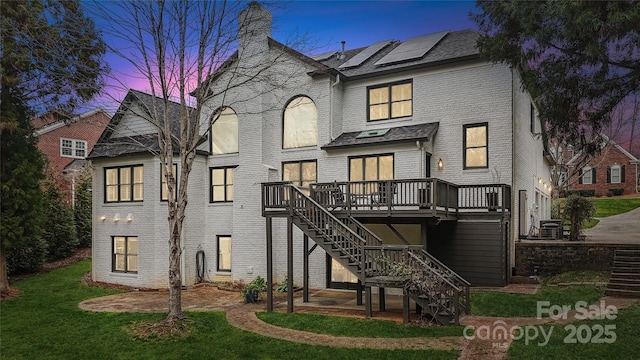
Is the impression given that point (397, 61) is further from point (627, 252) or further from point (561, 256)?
point (627, 252)

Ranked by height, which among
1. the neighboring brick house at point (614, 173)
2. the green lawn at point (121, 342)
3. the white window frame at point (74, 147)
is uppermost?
the white window frame at point (74, 147)

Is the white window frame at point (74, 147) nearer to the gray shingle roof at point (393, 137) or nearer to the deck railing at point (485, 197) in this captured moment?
the gray shingle roof at point (393, 137)

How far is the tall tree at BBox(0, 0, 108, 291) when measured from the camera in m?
14.4

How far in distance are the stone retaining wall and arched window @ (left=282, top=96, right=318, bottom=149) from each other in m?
8.56

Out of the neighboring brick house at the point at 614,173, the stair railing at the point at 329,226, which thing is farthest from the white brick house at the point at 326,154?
the neighboring brick house at the point at 614,173

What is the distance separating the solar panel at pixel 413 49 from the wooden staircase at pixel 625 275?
9.39 m

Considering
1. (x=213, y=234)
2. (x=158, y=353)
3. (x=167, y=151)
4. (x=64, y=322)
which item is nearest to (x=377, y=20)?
(x=167, y=151)

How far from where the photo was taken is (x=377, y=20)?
595 inches

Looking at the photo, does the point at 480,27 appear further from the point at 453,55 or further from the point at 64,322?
the point at 64,322

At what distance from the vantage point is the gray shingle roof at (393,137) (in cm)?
1506

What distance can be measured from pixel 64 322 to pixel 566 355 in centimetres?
1254

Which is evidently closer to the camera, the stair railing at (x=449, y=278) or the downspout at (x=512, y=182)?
the stair railing at (x=449, y=278)

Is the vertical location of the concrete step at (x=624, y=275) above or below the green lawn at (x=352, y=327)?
above

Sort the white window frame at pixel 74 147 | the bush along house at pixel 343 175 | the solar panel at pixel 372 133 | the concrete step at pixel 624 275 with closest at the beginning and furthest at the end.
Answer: the concrete step at pixel 624 275
the bush along house at pixel 343 175
the solar panel at pixel 372 133
the white window frame at pixel 74 147
